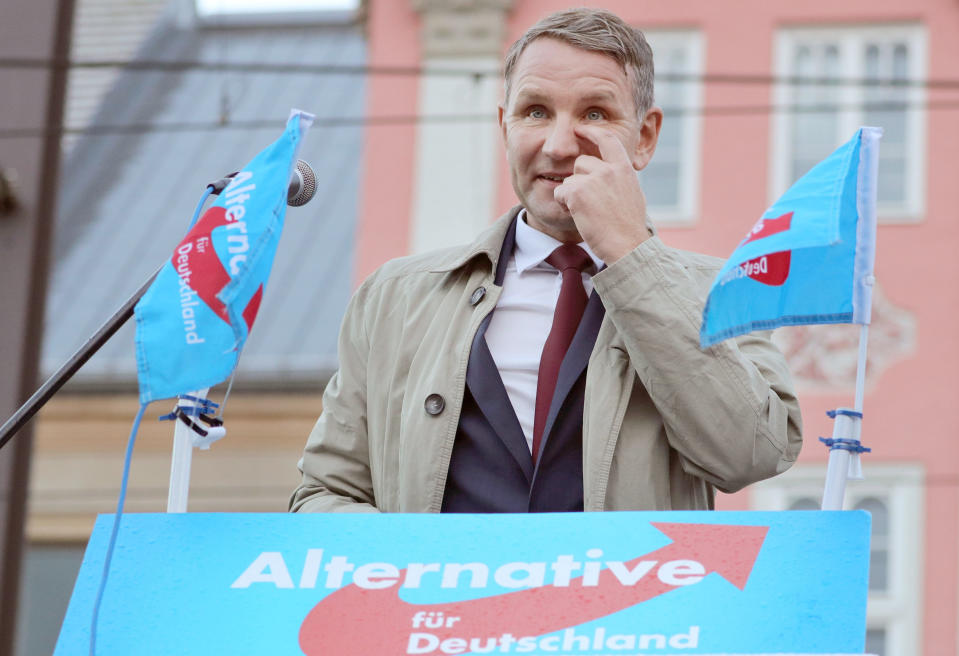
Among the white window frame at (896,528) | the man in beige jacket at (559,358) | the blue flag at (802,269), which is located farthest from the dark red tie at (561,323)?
the white window frame at (896,528)

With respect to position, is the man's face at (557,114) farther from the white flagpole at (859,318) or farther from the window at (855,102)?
the window at (855,102)

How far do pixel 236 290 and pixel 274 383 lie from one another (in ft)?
47.2

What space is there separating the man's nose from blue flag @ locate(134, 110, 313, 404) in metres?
0.47

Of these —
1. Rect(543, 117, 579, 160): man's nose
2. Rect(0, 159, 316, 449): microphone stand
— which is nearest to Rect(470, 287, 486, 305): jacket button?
Rect(543, 117, 579, 160): man's nose

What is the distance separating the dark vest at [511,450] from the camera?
8.71 feet

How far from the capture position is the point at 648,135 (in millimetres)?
3037

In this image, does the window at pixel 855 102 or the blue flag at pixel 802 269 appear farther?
the window at pixel 855 102

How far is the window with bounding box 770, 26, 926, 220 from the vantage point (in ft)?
49.7

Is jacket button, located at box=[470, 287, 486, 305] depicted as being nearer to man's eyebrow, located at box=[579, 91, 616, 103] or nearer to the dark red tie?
the dark red tie

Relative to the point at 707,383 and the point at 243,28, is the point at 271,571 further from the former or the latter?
the point at 243,28

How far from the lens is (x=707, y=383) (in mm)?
2480

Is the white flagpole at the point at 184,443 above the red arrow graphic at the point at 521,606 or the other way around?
above

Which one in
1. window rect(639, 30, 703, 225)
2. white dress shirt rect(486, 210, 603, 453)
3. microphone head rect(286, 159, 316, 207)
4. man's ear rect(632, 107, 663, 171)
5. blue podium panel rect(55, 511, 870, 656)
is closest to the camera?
blue podium panel rect(55, 511, 870, 656)

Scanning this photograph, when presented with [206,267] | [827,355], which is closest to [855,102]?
[827,355]
